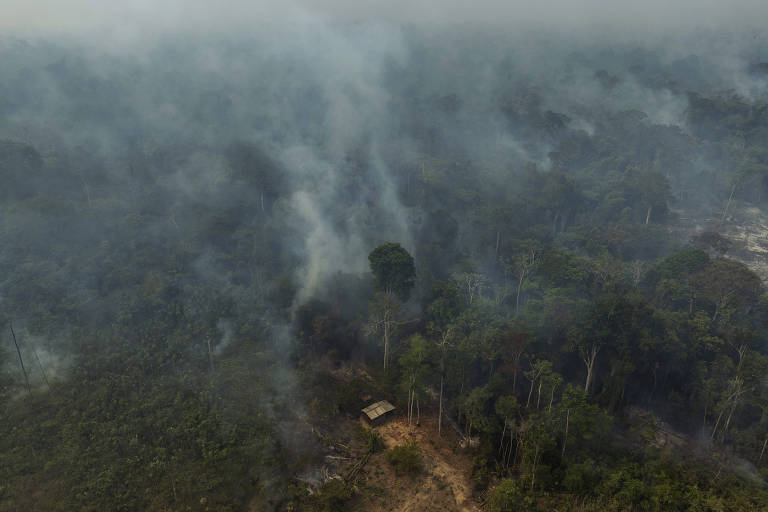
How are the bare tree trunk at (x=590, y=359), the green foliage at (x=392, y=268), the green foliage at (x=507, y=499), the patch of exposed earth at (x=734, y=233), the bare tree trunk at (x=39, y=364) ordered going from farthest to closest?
the patch of exposed earth at (x=734, y=233), the green foliage at (x=392, y=268), the bare tree trunk at (x=590, y=359), the bare tree trunk at (x=39, y=364), the green foliage at (x=507, y=499)

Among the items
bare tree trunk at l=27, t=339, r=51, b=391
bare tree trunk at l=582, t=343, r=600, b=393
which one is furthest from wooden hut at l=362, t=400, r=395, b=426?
bare tree trunk at l=27, t=339, r=51, b=391

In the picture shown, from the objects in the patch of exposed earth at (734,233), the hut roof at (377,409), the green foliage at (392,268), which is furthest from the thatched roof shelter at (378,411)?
the patch of exposed earth at (734,233)

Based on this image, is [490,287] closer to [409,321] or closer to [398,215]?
[409,321]

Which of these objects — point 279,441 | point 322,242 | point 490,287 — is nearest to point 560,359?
point 490,287

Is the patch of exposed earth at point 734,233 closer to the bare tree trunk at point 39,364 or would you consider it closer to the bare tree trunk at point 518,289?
the bare tree trunk at point 518,289

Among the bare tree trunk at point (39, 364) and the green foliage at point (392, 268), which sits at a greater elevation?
the green foliage at point (392, 268)

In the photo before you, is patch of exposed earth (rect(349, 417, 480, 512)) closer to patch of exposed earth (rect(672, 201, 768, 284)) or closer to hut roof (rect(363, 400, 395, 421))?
hut roof (rect(363, 400, 395, 421))
